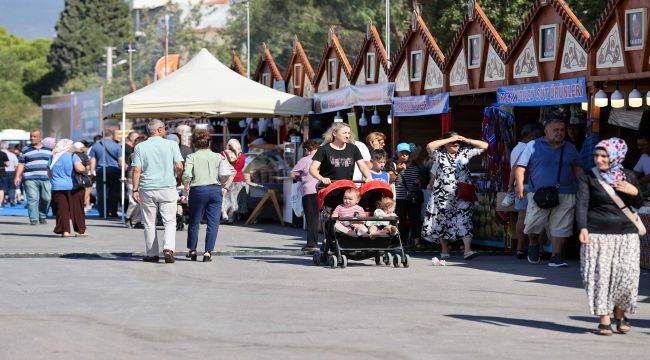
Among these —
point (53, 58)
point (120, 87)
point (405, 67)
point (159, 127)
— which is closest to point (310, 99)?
point (405, 67)

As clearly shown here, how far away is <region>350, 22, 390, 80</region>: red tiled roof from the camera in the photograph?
2631 centimetres

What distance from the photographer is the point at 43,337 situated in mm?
9516

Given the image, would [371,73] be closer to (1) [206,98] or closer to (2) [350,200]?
(1) [206,98]

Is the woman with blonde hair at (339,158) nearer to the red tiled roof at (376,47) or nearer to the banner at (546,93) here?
the banner at (546,93)

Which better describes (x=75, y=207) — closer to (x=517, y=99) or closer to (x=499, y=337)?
(x=517, y=99)

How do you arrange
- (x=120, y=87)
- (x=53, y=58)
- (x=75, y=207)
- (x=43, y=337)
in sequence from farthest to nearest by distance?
(x=53, y=58)
(x=120, y=87)
(x=75, y=207)
(x=43, y=337)

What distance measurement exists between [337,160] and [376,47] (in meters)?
11.3

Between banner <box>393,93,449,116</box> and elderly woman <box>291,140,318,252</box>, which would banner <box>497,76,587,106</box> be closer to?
banner <box>393,93,449,116</box>

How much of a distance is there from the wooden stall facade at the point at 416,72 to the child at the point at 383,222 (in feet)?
26.1

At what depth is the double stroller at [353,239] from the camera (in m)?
15.6

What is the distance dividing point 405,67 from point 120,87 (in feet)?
178

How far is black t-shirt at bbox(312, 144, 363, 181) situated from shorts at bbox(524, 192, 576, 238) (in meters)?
2.18

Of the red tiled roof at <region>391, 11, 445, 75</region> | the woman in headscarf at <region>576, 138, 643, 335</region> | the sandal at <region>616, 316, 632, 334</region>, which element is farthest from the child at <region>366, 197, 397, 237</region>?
the red tiled roof at <region>391, 11, 445, 75</region>

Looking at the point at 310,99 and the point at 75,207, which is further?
the point at 310,99
